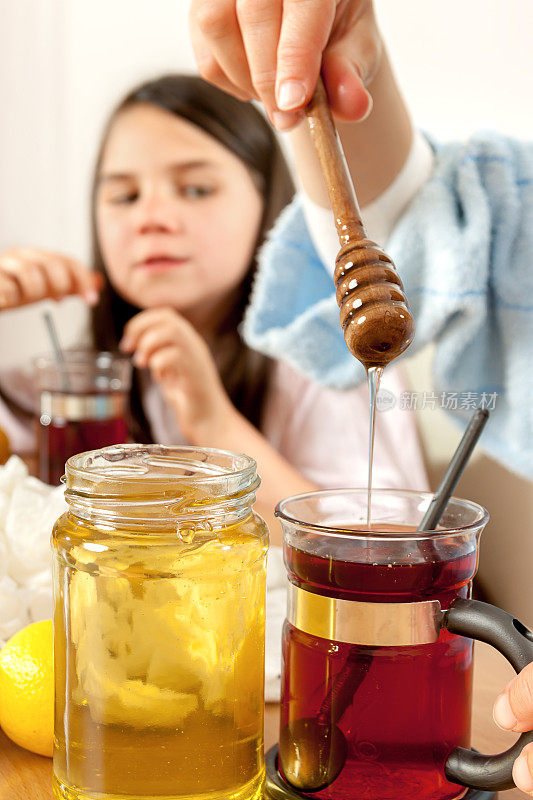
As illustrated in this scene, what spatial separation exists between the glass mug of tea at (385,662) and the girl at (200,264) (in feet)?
2.92

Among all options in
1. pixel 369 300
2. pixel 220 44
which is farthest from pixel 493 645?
pixel 220 44

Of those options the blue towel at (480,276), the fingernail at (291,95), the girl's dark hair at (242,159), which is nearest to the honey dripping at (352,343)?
the fingernail at (291,95)

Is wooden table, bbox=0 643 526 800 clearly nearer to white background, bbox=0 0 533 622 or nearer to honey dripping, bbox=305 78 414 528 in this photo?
honey dripping, bbox=305 78 414 528

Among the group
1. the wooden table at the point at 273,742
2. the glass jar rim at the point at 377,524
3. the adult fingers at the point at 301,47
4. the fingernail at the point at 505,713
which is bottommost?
the wooden table at the point at 273,742

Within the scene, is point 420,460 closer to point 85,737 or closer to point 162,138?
point 162,138

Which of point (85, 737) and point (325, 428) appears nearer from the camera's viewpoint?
point (85, 737)

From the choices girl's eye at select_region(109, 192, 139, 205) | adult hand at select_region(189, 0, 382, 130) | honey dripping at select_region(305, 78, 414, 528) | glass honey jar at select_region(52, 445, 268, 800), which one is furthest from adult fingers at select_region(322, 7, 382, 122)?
girl's eye at select_region(109, 192, 139, 205)

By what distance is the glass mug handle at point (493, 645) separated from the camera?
→ 303 millimetres

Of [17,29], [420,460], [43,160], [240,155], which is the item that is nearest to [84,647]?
[420,460]

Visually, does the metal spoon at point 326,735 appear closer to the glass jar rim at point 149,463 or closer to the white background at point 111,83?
the glass jar rim at point 149,463

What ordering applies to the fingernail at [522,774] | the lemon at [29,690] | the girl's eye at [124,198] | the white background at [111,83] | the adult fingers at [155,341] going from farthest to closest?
the girl's eye at [124,198] → the adult fingers at [155,341] → the white background at [111,83] → the lemon at [29,690] → the fingernail at [522,774]

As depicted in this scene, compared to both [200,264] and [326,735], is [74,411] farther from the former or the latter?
[326,735]

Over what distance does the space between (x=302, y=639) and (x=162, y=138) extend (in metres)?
1.18

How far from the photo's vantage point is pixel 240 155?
134cm
